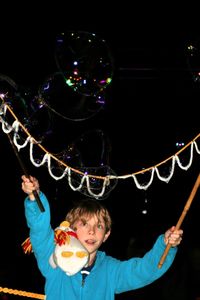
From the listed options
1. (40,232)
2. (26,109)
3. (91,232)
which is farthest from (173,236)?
(26,109)

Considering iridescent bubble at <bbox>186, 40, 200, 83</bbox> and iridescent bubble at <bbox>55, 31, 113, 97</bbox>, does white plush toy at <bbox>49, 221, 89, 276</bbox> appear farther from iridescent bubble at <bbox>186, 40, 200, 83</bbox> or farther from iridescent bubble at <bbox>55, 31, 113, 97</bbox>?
iridescent bubble at <bbox>186, 40, 200, 83</bbox>

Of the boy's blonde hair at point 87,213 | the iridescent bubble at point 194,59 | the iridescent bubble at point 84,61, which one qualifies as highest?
the iridescent bubble at point 84,61

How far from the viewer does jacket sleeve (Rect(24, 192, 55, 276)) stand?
6.75ft

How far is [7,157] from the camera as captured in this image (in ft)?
22.2

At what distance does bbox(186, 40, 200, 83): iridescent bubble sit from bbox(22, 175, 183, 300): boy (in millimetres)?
1524

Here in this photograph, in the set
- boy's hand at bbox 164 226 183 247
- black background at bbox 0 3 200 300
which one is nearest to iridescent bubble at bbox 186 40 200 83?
black background at bbox 0 3 200 300

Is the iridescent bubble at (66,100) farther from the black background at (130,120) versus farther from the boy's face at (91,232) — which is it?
the boy's face at (91,232)

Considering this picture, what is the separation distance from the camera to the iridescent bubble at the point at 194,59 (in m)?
3.23

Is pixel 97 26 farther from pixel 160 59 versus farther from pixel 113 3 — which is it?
pixel 160 59

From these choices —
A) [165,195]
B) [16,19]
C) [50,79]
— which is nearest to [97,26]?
[16,19]

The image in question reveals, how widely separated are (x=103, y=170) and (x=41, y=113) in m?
0.61

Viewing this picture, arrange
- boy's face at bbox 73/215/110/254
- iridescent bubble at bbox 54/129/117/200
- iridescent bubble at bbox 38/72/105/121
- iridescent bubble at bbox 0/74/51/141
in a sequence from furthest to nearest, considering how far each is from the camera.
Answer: iridescent bubble at bbox 38/72/105/121
iridescent bubble at bbox 54/129/117/200
iridescent bubble at bbox 0/74/51/141
boy's face at bbox 73/215/110/254

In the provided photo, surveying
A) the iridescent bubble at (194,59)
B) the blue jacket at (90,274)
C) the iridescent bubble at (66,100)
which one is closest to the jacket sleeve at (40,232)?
the blue jacket at (90,274)

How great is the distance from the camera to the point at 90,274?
2.10 meters
